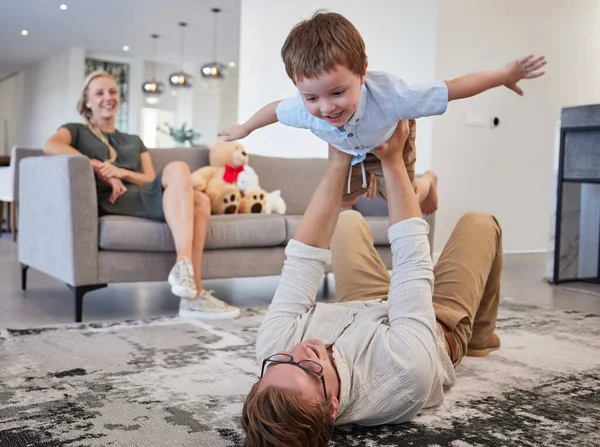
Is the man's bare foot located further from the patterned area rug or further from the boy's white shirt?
the boy's white shirt

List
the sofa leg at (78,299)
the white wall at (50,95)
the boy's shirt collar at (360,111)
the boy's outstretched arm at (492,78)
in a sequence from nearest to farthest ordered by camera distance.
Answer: the boy's shirt collar at (360,111), the boy's outstretched arm at (492,78), the sofa leg at (78,299), the white wall at (50,95)

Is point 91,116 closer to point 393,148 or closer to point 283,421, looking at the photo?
point 393,148

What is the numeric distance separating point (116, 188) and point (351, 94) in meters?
1.83

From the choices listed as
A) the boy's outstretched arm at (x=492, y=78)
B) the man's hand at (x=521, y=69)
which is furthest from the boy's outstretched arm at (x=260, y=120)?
the man's hand at (x=521, y=69)

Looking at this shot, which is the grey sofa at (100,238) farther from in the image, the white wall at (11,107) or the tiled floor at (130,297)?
the white wall at (11,107)

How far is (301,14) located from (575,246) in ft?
10.4

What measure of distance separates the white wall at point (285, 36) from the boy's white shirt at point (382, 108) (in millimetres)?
3501

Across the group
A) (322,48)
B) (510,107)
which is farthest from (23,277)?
(510,107)

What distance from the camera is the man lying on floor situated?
1.20 metres

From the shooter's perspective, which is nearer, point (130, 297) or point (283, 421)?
point (283, 421)

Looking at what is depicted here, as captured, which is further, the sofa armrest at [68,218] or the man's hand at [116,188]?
the man's hand at [116,188]

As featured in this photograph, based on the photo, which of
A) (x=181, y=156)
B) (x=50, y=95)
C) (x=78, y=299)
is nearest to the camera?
(x=78, y=299)

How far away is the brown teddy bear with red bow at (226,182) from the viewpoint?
3441 mm

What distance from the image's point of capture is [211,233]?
3.11 metres
